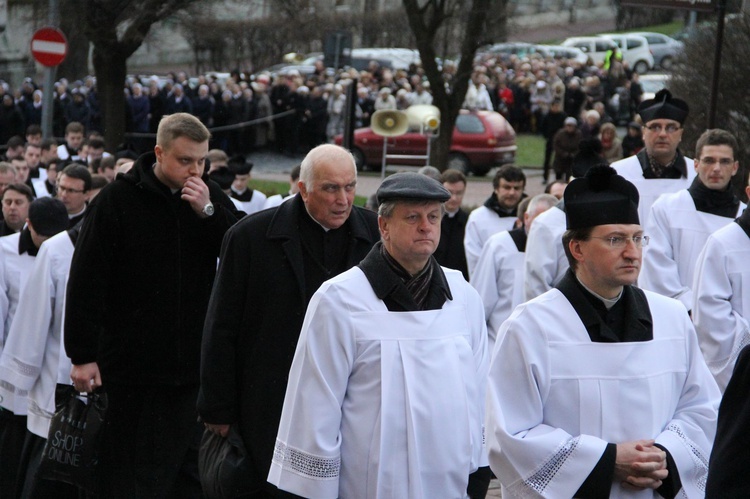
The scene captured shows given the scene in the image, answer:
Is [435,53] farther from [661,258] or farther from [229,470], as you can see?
[229,470]

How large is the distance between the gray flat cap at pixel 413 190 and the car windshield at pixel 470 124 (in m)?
24.5

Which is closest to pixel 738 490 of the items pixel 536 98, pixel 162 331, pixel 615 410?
pixel 615 410

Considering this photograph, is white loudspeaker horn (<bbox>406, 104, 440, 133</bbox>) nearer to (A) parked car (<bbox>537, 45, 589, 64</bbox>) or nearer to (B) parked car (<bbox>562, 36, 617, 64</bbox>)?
(A) parked car (<bbox>537, 45, 589, 64</bbox>)

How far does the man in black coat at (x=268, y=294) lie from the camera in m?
5.68

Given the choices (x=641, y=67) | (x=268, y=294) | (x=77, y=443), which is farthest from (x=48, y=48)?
(x=641, y=67)

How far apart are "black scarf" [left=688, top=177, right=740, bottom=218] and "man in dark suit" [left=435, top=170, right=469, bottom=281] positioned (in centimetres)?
297

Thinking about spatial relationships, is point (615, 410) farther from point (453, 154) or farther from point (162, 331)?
point (453, 154)

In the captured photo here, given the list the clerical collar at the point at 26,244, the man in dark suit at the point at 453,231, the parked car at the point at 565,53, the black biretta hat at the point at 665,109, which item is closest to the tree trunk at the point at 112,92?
the man in dark suit at the point at 453,231

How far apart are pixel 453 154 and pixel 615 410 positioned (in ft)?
82.2

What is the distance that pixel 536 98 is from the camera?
3788cm

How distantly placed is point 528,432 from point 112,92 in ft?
60.8

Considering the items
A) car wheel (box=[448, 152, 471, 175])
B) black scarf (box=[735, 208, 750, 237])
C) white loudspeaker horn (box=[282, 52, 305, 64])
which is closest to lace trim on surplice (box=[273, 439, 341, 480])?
black scarf (box=[735, 208, 750, 237])

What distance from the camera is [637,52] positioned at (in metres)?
50.7

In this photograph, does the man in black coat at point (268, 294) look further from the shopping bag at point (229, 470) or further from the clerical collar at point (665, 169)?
the clerical collar at point (665, 169)
